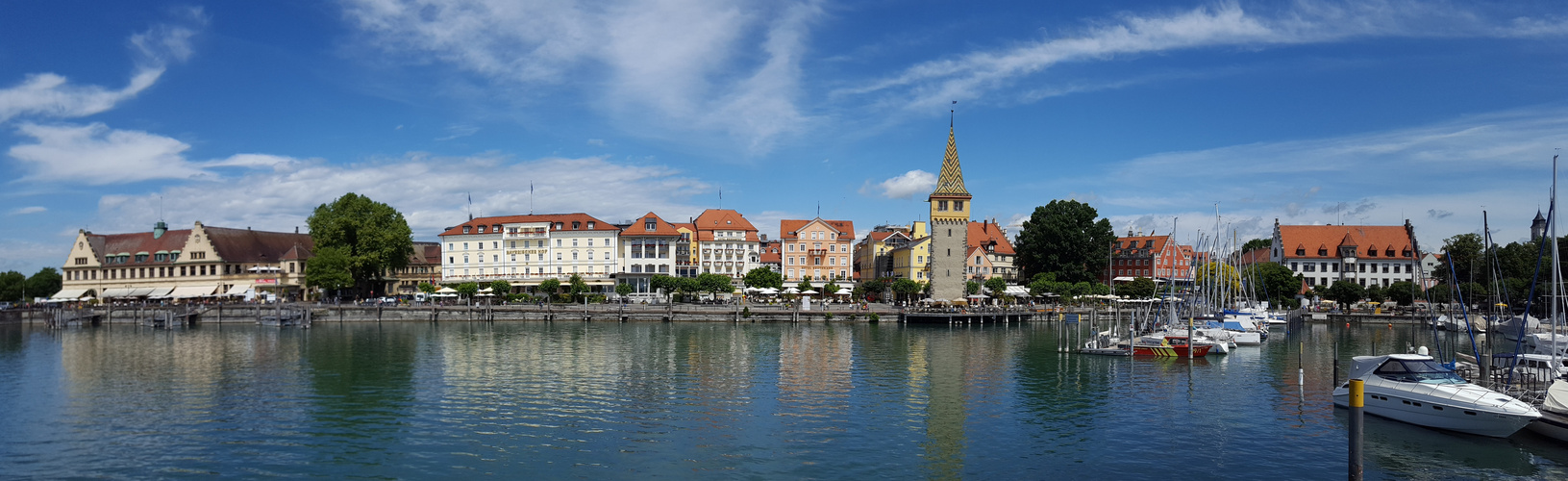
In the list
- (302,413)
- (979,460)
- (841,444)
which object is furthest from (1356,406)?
(302,413)

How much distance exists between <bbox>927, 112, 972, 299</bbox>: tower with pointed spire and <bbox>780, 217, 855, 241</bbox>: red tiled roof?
17424 mm

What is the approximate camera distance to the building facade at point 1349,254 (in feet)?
336

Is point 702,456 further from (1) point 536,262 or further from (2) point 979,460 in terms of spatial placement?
(1) point 536,262

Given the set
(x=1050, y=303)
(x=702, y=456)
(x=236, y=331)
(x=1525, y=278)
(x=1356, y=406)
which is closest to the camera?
(x=1356, y=406)

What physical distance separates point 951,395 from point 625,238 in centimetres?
6737

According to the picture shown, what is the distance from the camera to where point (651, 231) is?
317 ft

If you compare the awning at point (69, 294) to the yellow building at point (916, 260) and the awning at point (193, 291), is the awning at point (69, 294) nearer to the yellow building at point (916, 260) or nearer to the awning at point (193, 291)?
the awning at point (193, 291)

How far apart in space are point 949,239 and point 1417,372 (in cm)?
6244

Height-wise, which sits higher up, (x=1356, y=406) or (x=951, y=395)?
(x=1356, y=406)

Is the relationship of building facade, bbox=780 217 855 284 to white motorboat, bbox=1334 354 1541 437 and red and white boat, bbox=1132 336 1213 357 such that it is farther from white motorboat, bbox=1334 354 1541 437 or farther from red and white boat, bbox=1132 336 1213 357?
white motorboat, bbox=1334 354 1541 437

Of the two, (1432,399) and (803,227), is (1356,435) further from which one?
(803,227)

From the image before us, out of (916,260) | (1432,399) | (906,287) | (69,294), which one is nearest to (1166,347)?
(1432,399)

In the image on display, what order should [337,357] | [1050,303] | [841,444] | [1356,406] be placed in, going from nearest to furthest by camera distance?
[1356,406]
[841,444]
[337,357]
[1050,303]

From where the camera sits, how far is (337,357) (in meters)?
46.3
